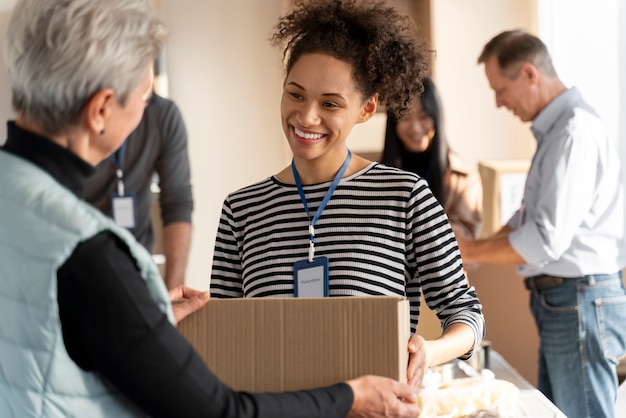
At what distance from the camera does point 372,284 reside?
1.49 metres

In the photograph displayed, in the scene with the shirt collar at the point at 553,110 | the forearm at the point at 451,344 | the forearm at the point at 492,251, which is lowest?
the forearm at the point at 492,251

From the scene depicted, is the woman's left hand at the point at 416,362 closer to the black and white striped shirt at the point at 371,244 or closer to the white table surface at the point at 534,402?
the black and white striped shirt at the point at 371,244

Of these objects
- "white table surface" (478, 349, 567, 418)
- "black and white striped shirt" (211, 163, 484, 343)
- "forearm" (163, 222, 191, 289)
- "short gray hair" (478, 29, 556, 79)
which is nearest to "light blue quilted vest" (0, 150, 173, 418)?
"black and white striped shirt" (211, 163, 484, 343)

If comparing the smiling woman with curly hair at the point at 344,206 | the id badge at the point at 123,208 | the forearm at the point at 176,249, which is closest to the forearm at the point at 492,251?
the forearm at the point at 176,249

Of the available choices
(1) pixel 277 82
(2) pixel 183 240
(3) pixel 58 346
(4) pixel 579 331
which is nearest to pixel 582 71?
(1) pixel 277 82

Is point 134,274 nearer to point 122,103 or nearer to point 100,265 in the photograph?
point 100,265

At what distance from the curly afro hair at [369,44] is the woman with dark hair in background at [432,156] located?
1.82 m

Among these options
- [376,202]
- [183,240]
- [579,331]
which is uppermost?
[376,202]

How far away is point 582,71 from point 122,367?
150 inches

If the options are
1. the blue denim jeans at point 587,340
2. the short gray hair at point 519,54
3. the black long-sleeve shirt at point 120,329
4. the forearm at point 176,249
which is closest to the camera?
the black long-sleeve shirt at point 120,329

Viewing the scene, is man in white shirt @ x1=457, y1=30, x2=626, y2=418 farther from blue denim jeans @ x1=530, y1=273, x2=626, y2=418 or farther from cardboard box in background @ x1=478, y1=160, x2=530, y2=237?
cardboard box in background @ x1=478, y1=160, x2=530, y2=237

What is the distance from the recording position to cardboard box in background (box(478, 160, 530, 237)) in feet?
13.1

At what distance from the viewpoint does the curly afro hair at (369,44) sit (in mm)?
1574

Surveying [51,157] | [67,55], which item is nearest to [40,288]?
[51,157]
